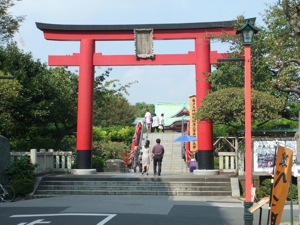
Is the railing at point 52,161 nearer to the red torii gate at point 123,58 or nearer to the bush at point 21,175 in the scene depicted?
the red torii gate at point 123,58

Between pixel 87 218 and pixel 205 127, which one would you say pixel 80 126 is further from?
pixel 87 218

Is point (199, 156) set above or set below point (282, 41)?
below

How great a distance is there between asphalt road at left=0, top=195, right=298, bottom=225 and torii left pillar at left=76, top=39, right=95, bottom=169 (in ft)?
14.1

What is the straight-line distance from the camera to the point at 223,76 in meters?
23.2

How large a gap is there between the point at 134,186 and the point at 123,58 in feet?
21.0

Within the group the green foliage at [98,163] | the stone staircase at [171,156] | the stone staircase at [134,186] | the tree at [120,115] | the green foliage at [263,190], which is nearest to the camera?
the green foliage at [263,190]

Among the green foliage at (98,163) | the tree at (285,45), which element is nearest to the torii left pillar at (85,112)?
the green foliage at (98,163)

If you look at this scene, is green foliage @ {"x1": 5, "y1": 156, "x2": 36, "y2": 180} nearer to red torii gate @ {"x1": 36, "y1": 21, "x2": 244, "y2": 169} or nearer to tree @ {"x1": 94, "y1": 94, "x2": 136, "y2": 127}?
red torii gate @ {"x1": 36, "y1": 21, "x2": 244, "y2": 169}

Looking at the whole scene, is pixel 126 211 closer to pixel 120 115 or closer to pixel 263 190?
pixel 263 190

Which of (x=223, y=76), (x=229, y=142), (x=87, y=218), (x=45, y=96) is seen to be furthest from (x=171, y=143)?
(x=87, y=218)

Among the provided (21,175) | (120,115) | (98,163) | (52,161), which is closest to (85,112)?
(52,161)

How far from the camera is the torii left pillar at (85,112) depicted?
24.8 metres

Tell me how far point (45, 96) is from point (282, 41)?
16.7 metres

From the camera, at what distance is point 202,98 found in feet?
78.7
